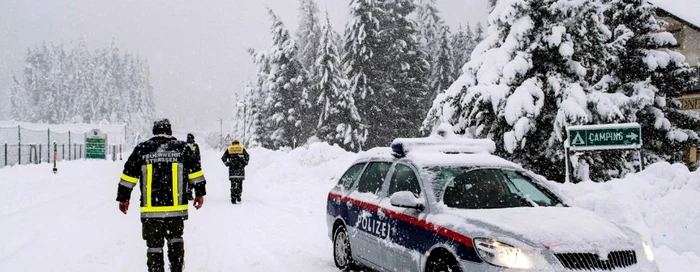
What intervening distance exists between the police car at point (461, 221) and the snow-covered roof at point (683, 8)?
2243 cm

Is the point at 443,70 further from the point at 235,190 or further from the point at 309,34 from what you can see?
the point at 235,190

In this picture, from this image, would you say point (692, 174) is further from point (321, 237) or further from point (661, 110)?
point (661, 110)

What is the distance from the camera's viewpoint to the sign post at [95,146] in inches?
1550

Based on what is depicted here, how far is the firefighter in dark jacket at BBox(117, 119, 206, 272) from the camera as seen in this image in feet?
18.7

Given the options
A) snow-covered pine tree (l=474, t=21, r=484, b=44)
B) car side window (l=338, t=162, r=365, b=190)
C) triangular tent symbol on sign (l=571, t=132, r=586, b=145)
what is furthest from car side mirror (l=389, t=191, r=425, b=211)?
snow-covered pine tree (l=474, t=21, r=484, b=44)

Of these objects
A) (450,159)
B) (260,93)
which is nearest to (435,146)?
(450,159)

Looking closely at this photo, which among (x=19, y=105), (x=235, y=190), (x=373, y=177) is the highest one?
(x=19, y=105)

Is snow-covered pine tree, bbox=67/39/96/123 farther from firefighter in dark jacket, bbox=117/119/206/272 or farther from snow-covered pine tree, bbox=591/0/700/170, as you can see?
firefighter in dark jacket, bbox=117/119/206/272

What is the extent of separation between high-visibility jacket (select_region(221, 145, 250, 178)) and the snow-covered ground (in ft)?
2.94

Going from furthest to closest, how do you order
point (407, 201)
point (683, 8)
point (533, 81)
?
1. point (683, 8)
2. point (533, 81)
3. point (407, 201)

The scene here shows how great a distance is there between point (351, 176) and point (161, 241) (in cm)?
278

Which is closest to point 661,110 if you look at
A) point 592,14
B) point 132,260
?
point 592,14

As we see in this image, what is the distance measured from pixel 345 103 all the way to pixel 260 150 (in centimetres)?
721

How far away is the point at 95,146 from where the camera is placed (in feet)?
131
